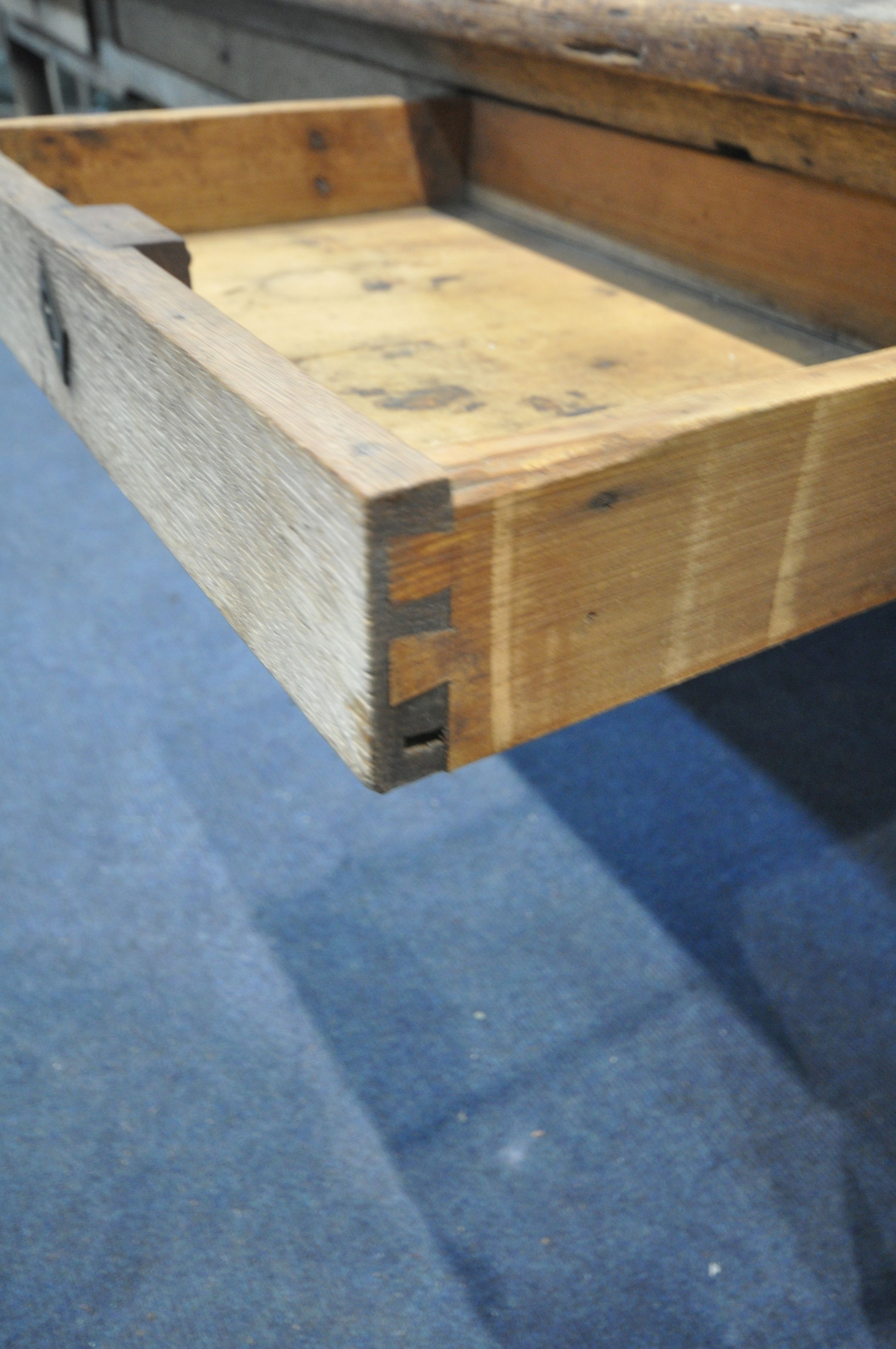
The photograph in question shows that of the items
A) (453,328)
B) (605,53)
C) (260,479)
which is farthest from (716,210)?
(260,479)

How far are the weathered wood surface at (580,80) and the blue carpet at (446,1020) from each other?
91 cm

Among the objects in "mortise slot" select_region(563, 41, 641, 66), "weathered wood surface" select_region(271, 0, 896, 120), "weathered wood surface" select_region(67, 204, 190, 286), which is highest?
"weathered wood surface" select_region(271, 0, 896, 120)

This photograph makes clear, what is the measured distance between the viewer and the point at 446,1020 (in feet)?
4.38

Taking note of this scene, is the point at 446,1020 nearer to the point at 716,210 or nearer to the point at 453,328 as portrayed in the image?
the point at 453,328

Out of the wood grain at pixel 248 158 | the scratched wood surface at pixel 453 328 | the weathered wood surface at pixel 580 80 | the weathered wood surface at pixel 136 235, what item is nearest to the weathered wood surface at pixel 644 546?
the scratched wood surface at pixel 453 328

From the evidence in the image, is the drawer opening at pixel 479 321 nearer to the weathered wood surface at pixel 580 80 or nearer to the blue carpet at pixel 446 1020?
the weathered wood surface at pixel 580 80

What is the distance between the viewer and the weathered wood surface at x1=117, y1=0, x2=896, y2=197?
80 cm

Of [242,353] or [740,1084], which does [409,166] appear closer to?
[242,353]

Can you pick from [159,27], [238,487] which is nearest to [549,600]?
[238,487]

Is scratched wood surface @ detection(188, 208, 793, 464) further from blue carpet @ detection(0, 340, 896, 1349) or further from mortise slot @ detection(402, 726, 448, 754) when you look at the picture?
blue carpet @ detection(0, 340, 896, 1349)

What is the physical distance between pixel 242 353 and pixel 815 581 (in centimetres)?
34

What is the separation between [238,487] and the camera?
1.89ft

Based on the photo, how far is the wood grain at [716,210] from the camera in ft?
2.83

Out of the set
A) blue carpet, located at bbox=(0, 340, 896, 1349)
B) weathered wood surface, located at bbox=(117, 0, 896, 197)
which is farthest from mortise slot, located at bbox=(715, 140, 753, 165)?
blue carpet, located at bbox=(0, 340, 896, 1349)
